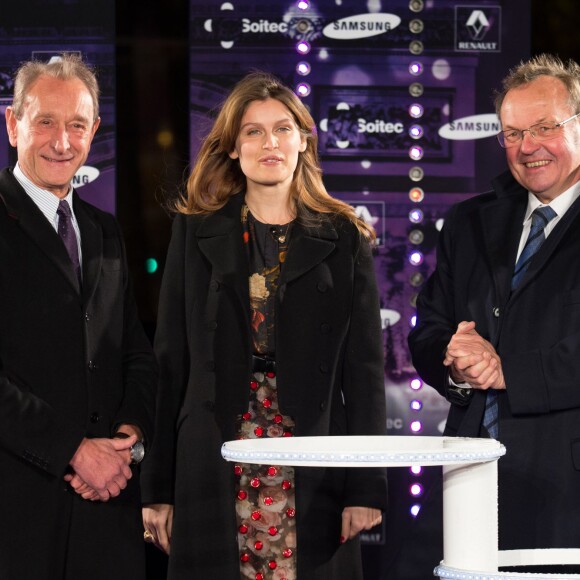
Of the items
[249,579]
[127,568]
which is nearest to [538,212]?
[249,579]

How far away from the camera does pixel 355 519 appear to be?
3107mm

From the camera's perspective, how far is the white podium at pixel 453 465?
5.43 feet

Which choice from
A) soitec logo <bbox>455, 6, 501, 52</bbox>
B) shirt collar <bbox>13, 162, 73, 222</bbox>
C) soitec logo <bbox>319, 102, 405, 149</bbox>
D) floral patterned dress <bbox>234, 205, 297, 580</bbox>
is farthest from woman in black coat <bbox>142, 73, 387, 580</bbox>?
soitec logo <bbox>455, 6, 501, 52</bbox>

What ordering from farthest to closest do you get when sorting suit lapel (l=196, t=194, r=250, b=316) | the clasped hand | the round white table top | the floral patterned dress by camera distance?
suit lapel (l=196, t=194, r=250, b=316) → the floral patterned dress → the clasped hand → the round white table top

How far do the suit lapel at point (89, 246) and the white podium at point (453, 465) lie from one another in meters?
1.16

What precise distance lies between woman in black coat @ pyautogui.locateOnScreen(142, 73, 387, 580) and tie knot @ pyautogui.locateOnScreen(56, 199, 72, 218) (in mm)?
400

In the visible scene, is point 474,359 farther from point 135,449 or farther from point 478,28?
point 478,28

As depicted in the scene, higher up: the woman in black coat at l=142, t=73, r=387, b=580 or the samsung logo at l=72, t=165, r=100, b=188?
the samsung logo at l=72, t=165, r=100, b=188

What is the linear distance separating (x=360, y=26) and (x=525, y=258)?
1.65 m

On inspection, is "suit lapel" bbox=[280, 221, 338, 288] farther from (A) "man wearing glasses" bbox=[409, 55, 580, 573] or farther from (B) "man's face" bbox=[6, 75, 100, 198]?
(B) "man's face" bbox=[6, 75, 100, 198]

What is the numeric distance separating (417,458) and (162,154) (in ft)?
10.1

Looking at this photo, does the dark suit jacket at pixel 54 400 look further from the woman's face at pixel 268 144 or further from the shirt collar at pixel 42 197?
the woman's face at pixel 268 144

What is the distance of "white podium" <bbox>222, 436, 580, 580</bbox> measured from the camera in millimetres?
1656

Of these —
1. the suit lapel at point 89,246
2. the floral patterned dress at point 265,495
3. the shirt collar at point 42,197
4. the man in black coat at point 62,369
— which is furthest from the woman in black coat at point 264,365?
the shirt collar at point 42,197
